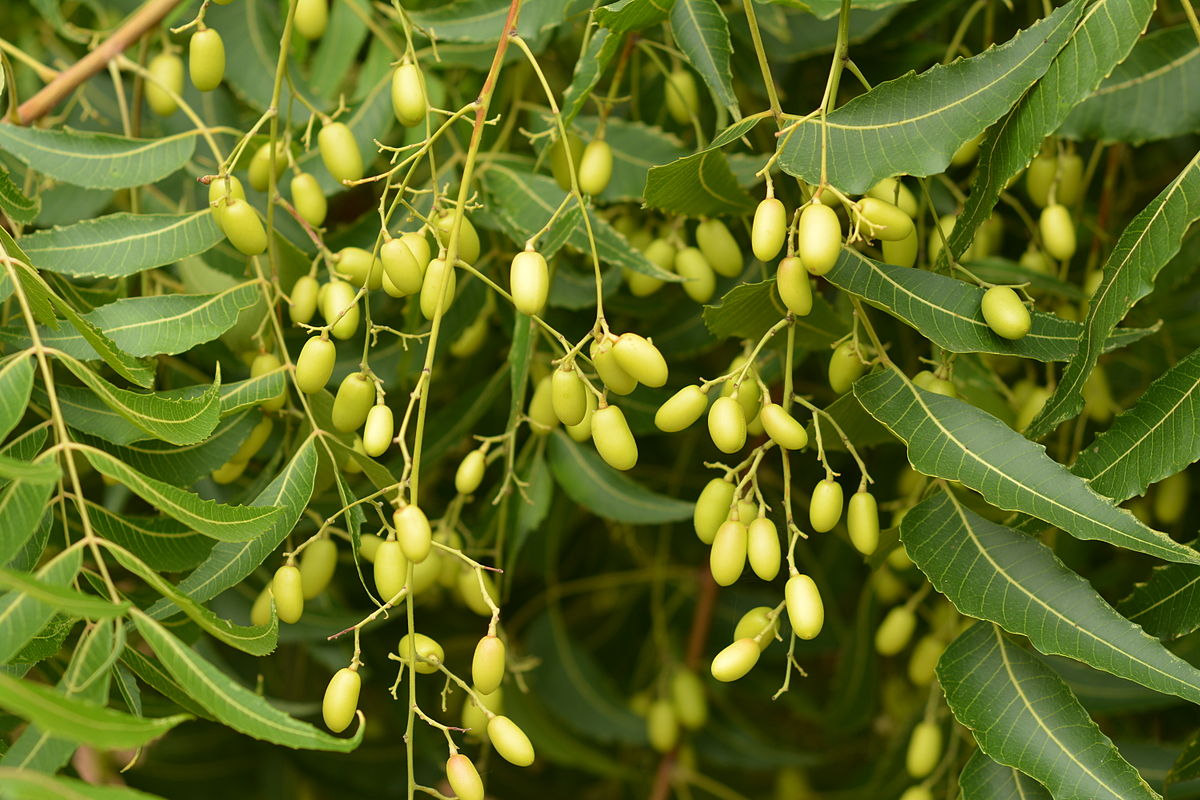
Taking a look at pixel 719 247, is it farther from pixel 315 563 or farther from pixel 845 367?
pixel 315 563

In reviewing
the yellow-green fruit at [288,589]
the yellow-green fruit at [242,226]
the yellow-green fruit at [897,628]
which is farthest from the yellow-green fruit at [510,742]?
the yellow-green fruit at [897,628]

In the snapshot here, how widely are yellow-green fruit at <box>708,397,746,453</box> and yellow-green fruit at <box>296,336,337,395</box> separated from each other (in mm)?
254

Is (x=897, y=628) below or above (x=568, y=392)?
below

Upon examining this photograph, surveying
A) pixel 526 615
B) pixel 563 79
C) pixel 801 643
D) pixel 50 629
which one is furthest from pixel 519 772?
pixel 50 629

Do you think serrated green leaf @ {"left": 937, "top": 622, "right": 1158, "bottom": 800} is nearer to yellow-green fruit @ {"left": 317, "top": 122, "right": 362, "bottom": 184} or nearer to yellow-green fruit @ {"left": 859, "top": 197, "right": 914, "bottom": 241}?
yellow-green fruit @ {"left": 859, "top": 197, "right": 914, "bottom": 241}

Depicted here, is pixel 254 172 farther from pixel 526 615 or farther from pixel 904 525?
pixel 526 615

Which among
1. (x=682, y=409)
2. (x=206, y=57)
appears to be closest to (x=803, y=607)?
(x=682, y=409)

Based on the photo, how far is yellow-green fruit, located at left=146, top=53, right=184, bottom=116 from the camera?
3.68 feet

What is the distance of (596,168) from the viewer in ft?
3.15

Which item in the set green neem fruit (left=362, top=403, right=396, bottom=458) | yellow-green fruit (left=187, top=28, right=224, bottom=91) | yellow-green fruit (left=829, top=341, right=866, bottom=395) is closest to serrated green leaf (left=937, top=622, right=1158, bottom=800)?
yellow-green fruit (left=829, top=341, right=866, bottom=395)

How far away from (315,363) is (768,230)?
1.00ft

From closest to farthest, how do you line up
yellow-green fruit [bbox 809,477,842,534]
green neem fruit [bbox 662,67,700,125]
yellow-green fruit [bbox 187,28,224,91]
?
yellow-green fruit [bbox 809,477,842,534] < yellow-green fruit [bbox 187,28,224,91] < green neem fruit [bbox 662,67,700,125]

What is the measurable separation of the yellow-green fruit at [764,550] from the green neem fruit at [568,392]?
0.46 ft

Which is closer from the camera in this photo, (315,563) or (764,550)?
(764,550)
